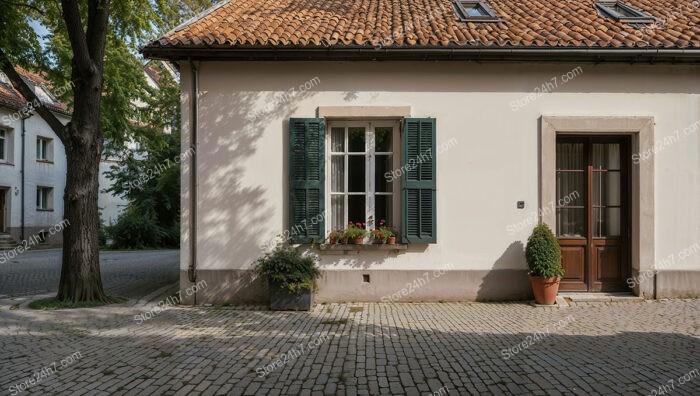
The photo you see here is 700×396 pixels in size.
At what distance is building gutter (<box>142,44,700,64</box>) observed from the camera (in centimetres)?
690

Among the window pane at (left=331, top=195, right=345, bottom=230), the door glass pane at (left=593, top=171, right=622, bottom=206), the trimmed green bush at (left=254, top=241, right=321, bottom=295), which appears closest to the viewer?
the trimmed green bush at (left=254, top=241, right=321, bottom=295)

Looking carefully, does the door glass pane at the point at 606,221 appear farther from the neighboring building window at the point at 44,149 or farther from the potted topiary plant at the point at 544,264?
the neighboring building window at the point at 44,149

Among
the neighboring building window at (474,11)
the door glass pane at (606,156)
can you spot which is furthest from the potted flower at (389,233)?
the neighboring building window at (474,11)

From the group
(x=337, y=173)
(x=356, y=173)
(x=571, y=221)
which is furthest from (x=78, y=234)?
(x=571, y=221)

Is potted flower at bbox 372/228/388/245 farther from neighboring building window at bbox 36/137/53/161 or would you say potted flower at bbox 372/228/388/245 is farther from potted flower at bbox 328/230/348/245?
neighboring building window at bbox 36/137/53/161

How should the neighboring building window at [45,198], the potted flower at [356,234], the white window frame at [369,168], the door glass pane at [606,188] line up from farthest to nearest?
the neighboring building window at [45,198], the door glass pane at [606,188], the white window frame at [369,168], the potted flower at [356,234]

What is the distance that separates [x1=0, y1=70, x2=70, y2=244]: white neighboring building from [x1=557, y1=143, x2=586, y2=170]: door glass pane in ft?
70.3

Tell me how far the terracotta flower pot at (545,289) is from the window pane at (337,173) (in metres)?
3.45

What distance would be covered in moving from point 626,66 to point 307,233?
599 centimetres

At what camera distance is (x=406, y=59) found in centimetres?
716

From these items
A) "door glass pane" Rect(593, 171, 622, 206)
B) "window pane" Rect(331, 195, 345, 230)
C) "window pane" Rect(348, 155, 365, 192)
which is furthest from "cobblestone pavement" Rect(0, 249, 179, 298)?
"door glass pane" Rect(593, 171, 622, 206)

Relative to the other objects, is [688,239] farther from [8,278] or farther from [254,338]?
[8,278]

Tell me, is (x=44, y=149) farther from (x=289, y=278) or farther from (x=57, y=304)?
(x=289, y=278)

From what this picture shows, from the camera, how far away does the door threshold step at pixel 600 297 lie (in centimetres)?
709
